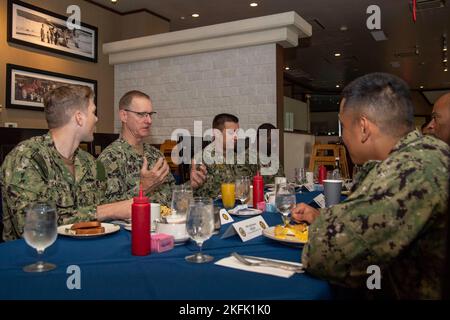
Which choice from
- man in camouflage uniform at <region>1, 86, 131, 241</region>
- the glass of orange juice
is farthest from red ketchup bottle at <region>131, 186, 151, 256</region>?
the glass of orange juice

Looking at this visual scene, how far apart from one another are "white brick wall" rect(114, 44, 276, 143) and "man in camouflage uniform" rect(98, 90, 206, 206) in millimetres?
2171

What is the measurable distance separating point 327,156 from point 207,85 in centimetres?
203

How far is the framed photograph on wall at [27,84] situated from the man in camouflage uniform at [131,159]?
2456 mm

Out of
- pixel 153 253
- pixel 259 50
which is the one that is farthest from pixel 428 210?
pixel 259 50

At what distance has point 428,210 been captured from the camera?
33.9 inches

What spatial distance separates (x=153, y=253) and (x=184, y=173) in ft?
6.26

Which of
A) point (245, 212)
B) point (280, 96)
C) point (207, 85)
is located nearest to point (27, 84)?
point (207, 85)

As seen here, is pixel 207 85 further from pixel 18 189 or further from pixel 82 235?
pixel 82 235

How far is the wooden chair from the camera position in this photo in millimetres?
5289

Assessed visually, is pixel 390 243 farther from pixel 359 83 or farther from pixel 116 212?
pixel 116 212

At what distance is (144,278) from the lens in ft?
2.94

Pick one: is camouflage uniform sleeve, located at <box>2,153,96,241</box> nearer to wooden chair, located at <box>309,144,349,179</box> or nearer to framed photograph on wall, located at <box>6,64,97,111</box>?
framed photograph on wall, located at <box>6,64,97,111</box>
